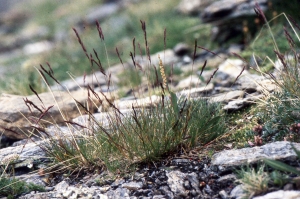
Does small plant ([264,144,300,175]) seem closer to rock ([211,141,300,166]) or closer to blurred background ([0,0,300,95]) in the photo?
rock ([211,141,300,166])

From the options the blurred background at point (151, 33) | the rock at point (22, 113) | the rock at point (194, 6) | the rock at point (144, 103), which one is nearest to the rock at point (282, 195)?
the rock at point (144, 103)

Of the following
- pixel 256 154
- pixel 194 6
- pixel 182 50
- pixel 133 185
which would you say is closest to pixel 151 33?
pixel 194 6

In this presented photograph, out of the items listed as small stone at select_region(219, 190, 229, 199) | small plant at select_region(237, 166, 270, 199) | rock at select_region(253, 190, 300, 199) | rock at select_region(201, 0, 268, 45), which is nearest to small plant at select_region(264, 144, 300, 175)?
small plant at select_region(237, 166, 270, 199)

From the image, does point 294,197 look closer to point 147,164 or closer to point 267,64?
point 147,164

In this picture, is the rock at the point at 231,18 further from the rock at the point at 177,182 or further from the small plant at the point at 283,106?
the rock at the point at 177,182

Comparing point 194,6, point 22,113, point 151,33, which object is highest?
point 194,6

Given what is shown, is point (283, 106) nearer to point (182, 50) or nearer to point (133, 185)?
point (133, 185)
